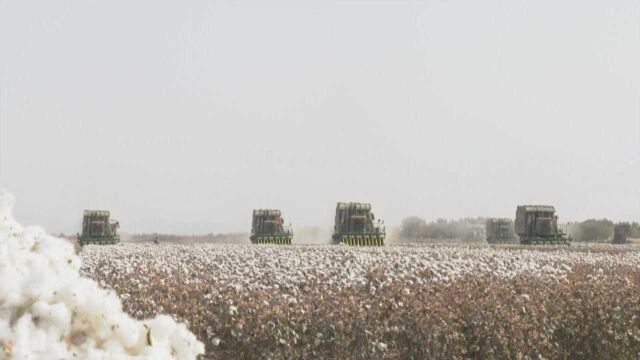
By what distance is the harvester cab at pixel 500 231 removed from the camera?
57.4m

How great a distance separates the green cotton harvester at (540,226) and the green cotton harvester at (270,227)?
13.2 metres

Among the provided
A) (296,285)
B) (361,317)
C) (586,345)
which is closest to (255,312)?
(361,317)

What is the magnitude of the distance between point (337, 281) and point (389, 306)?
3284 millimetres

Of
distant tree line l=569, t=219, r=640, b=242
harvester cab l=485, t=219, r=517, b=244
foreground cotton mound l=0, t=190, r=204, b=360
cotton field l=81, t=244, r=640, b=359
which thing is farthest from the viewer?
distant tree line l=569, t=219, r=640, b=242

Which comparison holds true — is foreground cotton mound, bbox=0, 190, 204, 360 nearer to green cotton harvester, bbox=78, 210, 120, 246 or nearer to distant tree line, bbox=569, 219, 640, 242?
green cotton harvester, bbox=78, 210, 120, 246

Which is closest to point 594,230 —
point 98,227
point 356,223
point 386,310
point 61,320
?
point 356,223

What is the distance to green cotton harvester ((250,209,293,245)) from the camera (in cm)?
4172

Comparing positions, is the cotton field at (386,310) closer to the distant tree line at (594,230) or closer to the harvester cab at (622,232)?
the harvester cab at (622,232)

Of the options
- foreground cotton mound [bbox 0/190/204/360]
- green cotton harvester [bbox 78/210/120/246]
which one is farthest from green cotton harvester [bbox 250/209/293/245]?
foreground cotton mound [bbox 0/190/204/360]

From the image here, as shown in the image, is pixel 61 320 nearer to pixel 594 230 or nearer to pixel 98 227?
pixel 98 227

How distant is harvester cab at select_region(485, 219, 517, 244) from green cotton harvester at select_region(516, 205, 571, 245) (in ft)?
39.2

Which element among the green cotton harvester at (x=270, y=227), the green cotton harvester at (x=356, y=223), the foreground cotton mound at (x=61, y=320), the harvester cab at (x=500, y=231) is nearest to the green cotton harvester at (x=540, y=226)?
the green cotton harvester at (x=356, y=223)

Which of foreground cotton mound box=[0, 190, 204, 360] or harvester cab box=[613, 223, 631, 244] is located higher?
harvester cab box=[613, 223, 631, 244]

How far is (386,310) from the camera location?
31.6ft
